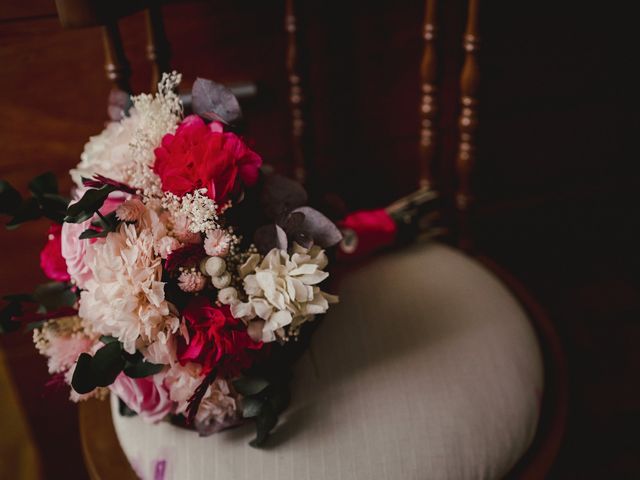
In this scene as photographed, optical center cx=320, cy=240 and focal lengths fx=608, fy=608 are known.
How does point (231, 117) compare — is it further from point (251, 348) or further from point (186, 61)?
point (186, 61)

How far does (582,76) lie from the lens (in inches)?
43.8

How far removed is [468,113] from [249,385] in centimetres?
47

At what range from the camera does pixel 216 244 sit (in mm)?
503

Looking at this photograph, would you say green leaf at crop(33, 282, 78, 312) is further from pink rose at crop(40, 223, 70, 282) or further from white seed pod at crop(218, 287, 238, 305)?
white seed pod at crop(218, 287, 238, 305)

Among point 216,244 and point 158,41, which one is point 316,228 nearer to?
point 216,244

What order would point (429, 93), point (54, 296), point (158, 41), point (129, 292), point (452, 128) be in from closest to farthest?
1. point (129, 292)
2. point (54, 296)
3. point (158, 41)
4. point (429, 93)
5. point (452, 128)

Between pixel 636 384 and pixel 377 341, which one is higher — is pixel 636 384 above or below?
below

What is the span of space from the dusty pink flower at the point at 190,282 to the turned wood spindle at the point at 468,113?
457 millimetres

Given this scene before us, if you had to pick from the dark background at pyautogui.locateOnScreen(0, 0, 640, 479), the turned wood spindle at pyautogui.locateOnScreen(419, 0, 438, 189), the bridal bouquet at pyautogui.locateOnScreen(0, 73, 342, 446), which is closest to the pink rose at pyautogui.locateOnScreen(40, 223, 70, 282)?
the bridal bouquet at pyautogui.locateOnScreen(0, 73, 342, 446)

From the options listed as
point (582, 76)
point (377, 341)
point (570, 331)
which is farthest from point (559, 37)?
point (377, 341)

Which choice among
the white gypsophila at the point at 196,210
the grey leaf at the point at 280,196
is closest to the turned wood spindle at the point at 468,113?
the grey leaf at the point at 280,196

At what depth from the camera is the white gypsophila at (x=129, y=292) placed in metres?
0.48

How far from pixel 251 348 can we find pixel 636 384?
86cm

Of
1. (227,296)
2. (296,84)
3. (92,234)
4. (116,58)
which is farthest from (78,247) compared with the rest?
(296,84)
